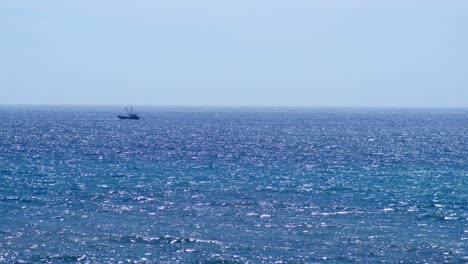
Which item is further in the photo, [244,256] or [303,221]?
[303,221]

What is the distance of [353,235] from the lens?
44375mm

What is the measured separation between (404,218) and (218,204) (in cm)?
1490

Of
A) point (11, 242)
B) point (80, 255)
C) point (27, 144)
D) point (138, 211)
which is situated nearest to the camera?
point (80, 255)

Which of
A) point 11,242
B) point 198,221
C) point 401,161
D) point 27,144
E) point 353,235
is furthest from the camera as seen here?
point 27,144

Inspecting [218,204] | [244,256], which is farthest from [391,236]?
[218,204]

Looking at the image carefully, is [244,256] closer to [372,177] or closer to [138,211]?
[138,211]

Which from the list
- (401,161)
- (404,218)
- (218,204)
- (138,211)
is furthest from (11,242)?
(401,161)

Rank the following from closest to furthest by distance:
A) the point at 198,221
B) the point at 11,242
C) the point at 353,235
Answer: the point at 11,242 < the point at 353,235 < the point at 198,221

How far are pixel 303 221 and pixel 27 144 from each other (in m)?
81.4

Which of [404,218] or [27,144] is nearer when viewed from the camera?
[404,218]

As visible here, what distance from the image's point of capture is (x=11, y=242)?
41.6 meters

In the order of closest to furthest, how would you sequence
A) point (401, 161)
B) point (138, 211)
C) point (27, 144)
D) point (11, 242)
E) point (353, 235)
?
point (11, 242), point (353, 235), point (138, 211), point (401, 161), point (27, 144)

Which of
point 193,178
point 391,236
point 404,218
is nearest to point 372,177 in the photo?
point 193,178

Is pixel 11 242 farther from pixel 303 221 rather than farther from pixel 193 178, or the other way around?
pixel 193 178
